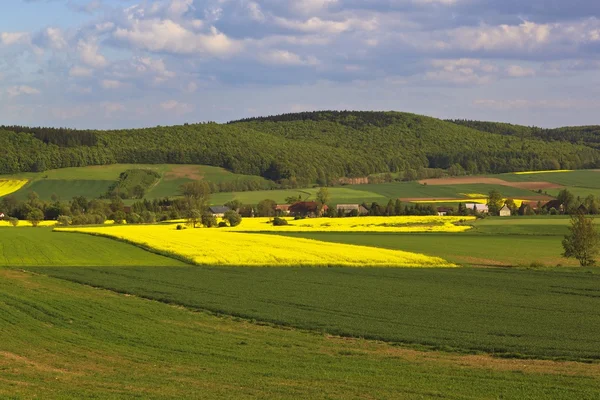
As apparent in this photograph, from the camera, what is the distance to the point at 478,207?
105812mm

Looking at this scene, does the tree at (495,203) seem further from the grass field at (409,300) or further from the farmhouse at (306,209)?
the grass field at (409,300)

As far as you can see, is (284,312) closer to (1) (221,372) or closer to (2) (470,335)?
(2) (470,335)

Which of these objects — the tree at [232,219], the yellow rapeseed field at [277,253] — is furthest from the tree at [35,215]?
the yellow rapeseed field at [277,253]

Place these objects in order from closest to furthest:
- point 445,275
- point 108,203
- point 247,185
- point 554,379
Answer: point 554,379 < point 445,275 < point 108,203 < point 247,185

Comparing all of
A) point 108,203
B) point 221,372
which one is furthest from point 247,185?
point 221,372

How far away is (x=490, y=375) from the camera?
1800 centimetres

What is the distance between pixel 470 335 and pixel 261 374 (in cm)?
855

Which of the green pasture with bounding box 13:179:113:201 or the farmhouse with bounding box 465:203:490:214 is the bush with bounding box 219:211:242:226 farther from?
the green pasture with bounding box 13:179:113:201

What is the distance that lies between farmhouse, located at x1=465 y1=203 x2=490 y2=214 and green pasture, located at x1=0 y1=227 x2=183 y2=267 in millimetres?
53710

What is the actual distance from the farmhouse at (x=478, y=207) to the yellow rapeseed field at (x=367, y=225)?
33.1ft

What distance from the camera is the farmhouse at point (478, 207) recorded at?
102238 millimetres

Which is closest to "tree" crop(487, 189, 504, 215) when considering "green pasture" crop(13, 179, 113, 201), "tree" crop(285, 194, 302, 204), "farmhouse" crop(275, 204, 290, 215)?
"farmhouse" crop(275, 204, 290, 215)

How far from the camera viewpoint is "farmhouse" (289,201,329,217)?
104 m

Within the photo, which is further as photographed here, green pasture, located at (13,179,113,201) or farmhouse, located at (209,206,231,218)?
green pasture, located at (13,179,113,201)
